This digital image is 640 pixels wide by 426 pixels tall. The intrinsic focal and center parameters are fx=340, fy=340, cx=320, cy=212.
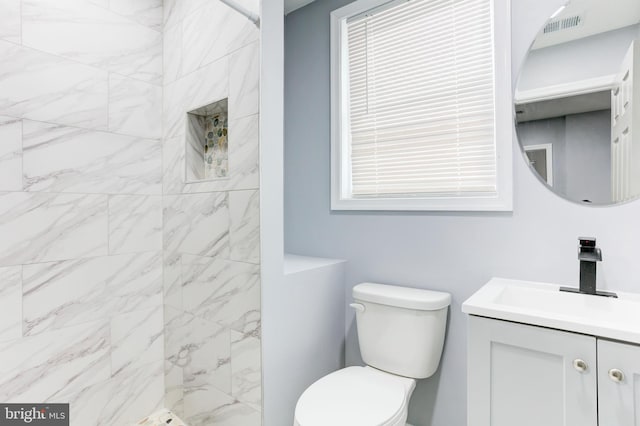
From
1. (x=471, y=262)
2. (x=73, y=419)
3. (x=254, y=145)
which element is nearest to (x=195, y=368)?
(x=73, y=419)

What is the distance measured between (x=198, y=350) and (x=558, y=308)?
1.64 meters

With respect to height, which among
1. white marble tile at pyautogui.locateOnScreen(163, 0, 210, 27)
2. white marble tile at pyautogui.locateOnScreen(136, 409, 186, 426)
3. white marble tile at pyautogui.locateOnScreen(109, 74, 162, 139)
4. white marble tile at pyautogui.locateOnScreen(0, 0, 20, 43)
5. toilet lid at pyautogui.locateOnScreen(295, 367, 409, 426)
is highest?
white marble tile at pyautogui.locateOnScreen(163, 0, 210, 27)

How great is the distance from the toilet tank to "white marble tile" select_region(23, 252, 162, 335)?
121cm

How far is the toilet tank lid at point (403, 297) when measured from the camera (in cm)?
150

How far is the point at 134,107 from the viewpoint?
186 cm

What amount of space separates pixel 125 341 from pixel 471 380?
172 centimetres

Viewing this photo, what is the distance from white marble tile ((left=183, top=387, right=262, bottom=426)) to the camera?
1530 mm

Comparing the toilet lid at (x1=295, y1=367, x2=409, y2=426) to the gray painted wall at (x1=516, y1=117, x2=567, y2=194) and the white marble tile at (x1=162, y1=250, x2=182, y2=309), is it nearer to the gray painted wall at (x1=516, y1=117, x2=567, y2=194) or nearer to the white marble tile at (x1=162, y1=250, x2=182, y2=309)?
the white marble tile at (x1=162, y1=250, x2=182, y2=309)

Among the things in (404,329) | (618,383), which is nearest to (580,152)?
(618,383)

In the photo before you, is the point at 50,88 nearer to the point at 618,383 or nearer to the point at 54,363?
the point at 54,363

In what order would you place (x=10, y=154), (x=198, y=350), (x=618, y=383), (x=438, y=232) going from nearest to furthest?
(x=618, y=383) → (x=10, y=154) → (x=438, y=232) → (x=198, y=350)

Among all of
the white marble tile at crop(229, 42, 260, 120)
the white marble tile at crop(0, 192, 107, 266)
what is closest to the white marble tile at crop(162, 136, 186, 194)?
the white marble tile at crop(0, 192, 107, 266)

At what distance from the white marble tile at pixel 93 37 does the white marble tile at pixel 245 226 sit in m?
0.98

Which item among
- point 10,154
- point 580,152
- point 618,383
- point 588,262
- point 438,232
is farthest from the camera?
point 438,232
